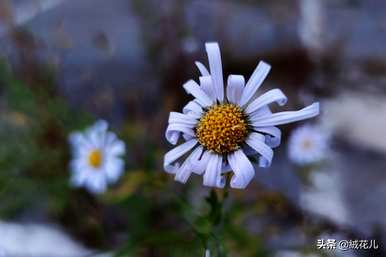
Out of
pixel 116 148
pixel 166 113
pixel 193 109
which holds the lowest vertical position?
pixel 193 109

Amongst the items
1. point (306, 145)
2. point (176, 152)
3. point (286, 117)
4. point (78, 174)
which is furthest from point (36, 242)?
point (286, 117)

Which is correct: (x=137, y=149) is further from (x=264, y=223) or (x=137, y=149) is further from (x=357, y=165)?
(x=357, y=165)

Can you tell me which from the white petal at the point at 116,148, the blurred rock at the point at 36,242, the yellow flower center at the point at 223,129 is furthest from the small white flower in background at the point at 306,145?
the yellow flower center at the point at 223,129

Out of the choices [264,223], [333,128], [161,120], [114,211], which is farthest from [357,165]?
[114,211]

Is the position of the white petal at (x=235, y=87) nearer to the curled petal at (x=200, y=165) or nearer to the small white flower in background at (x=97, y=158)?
the curled petal at (x=200, y=165)

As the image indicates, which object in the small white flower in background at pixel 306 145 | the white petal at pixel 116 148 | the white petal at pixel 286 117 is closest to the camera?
the white petal at pixel 286 117

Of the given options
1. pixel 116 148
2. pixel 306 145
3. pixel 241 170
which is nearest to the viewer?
pixel 241 170

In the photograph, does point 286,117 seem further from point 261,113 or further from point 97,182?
point 97,182

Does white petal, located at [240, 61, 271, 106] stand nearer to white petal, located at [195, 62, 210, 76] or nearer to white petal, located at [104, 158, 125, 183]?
white petal, located at [195, 62, 210, 76]
